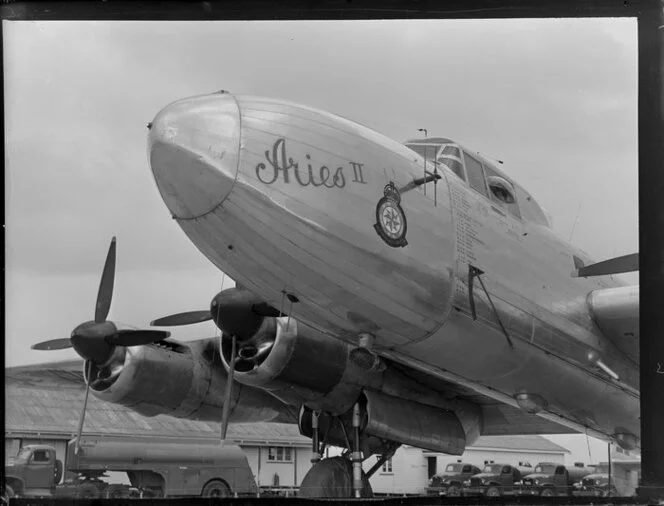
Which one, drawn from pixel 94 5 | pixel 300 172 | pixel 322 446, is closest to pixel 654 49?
pixel 300 172

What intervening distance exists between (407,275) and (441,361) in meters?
1.53

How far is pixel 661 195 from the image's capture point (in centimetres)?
563

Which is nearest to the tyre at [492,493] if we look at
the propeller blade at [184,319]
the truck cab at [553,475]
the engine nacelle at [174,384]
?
the engine nacelle at [174,384]

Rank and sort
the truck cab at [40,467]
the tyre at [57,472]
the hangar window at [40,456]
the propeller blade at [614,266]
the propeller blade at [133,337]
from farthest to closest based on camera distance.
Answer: the tyre at [57,472] → the hangar window at [40,456] → the truck cab at [40,467] → the propeller blade at [133,337] → the propeller blade at [614,266]

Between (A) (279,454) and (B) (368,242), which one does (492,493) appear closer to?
(B) (368,242)

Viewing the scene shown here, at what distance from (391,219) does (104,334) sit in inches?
201

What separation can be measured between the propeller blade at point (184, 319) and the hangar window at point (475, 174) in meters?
4.17

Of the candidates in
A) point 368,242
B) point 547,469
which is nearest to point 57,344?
point 368,242

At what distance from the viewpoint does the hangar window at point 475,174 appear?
9625 millimetres

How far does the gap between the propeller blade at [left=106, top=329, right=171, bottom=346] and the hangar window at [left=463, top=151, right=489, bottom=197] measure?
4.53 m

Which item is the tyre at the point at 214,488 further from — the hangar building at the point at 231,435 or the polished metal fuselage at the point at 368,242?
the polished metal fuselage at the point at 368,242

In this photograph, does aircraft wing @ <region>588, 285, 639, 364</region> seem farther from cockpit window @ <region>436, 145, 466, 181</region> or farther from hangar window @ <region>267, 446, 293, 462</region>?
hangar window @ <region>267, 446, 293, 462</region>

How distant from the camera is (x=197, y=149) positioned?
720cm

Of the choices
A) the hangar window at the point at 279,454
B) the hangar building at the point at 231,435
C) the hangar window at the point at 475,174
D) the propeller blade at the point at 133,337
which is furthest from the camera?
the hangar window at the point at 279,454
